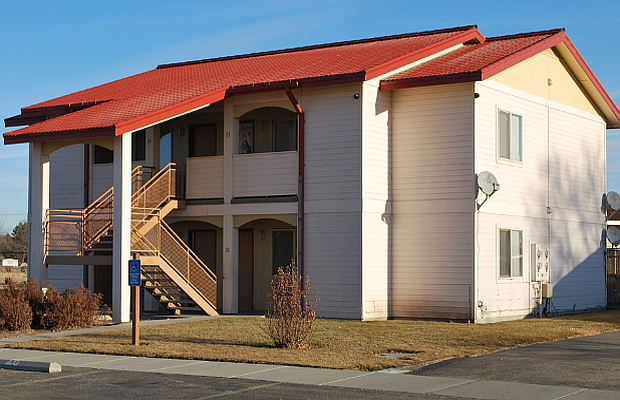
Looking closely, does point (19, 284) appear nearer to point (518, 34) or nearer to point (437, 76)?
point (437, 76)

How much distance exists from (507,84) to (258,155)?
6633 mm

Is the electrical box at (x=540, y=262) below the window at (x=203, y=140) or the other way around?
below

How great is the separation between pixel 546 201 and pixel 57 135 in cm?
1301

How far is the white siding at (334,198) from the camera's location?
2089 cm

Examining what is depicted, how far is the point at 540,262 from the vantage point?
23453 millimetres

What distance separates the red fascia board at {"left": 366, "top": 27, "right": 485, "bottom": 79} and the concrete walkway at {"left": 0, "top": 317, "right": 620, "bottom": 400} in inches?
353

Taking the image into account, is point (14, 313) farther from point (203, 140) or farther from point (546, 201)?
point (546, 201)

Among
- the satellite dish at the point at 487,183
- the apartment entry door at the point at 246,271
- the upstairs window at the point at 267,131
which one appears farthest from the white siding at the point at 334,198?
the apartment entry door at the point at 246,271

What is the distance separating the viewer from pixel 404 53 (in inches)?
875

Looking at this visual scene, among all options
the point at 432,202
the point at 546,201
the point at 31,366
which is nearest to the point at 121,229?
the point at 31,366

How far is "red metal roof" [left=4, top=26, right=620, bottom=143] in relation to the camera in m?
20.6

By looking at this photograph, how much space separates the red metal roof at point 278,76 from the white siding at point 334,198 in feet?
2.34

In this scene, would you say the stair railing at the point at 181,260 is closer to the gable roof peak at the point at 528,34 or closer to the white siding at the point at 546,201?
the white siding at the point at 546,201

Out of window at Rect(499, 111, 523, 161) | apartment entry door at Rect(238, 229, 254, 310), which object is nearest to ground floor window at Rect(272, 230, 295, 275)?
apartment entry door at Rect(238, 229, 254, 310)
